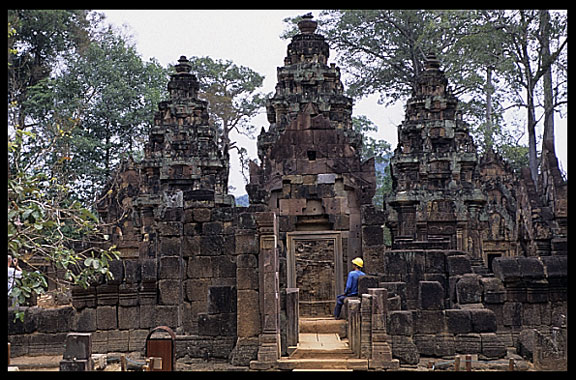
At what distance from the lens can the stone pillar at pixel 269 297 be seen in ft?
31.2

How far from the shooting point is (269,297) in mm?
9617

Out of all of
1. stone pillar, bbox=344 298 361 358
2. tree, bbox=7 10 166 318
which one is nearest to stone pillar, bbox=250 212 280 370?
stone pillar, bbox=344 298 361 358

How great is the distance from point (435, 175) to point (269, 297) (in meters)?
12.6

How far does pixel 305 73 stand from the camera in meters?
21.5

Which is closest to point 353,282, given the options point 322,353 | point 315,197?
point 322,353

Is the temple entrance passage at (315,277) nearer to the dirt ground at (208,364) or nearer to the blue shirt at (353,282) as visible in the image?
the blue shirt at (353,282)

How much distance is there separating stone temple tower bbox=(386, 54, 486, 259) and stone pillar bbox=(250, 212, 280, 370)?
36.6ft

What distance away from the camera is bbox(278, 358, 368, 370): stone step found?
9281 mm

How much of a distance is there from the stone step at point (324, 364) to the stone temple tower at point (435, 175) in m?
11.3

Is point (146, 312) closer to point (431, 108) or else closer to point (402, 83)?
point (431, 108)

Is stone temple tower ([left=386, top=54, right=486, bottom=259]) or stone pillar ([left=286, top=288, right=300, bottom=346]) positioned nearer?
stone pillar ([left=286, top=288, right=300, bottom=346])

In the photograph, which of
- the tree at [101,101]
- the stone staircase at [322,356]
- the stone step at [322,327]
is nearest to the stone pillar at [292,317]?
the stone staircase at [322,356]

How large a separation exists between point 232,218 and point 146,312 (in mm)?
2022

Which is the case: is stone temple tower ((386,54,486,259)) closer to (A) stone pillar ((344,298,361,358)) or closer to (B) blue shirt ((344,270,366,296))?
(B) blue shirt ((344,270,366,296))
